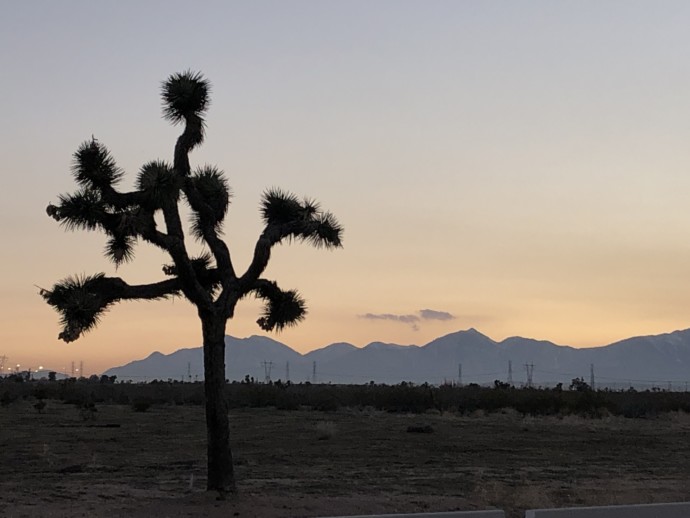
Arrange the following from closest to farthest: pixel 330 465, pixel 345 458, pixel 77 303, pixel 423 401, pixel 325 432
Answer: pixel 77 303 → pixel 330 465 → pixel 345 458 → pixel 325 432 → pixel 423 401

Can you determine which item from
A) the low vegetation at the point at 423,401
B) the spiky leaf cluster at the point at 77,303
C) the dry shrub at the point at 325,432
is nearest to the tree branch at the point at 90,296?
the spiky leaf cluster at the point at 77,303

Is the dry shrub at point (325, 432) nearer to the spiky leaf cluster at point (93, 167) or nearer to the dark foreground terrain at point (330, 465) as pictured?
the dark foreground terrain at point (330, 465)

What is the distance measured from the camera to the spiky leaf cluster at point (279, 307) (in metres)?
18.4

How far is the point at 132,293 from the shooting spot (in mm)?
16906

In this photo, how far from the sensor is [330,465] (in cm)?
2281

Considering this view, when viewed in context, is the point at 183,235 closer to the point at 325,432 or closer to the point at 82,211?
the point at 82,211

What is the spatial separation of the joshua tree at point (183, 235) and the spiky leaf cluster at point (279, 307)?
0.06ft

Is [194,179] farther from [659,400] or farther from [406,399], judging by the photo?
[659,400]

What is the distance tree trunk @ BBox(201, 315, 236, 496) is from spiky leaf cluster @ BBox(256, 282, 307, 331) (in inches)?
64.0

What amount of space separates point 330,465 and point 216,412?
6.57 meters

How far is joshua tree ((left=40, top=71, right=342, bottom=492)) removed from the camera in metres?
16.1

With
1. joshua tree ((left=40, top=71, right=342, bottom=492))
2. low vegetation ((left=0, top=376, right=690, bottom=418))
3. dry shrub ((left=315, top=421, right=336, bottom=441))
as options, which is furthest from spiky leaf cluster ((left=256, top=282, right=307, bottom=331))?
low vegetation ((left=0, top=376, right=690, bottom=418))

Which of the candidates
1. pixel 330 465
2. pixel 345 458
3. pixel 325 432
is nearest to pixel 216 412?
pixel 330 465

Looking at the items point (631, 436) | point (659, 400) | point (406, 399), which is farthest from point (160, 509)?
point (659, 400)
